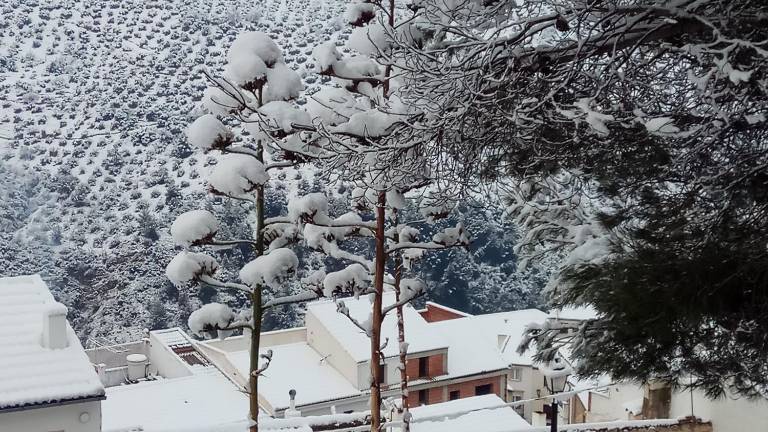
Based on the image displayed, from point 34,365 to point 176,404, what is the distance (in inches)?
340

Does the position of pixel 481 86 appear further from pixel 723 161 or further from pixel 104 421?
pixel 104 421

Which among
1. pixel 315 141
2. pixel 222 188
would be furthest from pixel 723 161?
pixel 222 188

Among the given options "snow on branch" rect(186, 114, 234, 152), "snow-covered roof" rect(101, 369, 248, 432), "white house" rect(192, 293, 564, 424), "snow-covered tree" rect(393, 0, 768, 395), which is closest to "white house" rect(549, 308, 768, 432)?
"snow-covered tree" rect(393, 0, 768, 395)

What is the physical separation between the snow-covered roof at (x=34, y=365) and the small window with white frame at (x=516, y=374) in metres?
16.6

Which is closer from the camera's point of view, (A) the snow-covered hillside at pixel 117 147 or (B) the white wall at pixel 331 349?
(B) the white wall at pixel 331 349

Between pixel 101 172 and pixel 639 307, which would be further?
pixel 101 172

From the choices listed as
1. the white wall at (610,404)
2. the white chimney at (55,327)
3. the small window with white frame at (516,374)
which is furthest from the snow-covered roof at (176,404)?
the small window with white frame at (516,374)

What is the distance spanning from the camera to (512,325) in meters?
24.9

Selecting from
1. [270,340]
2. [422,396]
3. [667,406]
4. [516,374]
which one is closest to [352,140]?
[667,406]

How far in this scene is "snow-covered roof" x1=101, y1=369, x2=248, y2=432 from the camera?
14820 millimetres

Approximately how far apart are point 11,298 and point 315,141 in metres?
6.35

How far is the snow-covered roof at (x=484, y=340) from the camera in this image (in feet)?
72.0

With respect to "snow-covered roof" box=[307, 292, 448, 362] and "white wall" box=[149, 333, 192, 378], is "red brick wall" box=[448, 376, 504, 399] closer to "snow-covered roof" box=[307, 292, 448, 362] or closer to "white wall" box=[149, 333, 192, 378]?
"snow-covered roof" box=[307, 292, 448, 362]

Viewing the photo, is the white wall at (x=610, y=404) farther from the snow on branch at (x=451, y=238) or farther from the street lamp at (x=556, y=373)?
the snow on branch at (x=451, y=238)
